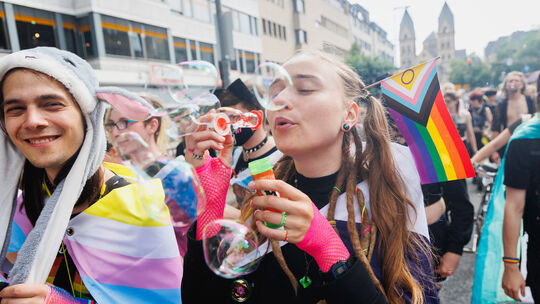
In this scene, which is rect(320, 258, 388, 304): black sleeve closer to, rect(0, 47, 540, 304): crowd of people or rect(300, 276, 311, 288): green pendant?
rect(0, 47, 540, 304): crowd of people

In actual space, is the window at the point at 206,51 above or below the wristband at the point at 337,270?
above

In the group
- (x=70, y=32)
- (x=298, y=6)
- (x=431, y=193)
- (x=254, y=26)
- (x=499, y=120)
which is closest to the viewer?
(x=431, y=193)

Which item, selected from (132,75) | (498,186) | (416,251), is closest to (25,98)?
(416,251)

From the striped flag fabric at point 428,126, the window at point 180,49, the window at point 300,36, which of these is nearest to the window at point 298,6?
the window at point 300,36

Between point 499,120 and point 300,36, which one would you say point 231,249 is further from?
point 300,36

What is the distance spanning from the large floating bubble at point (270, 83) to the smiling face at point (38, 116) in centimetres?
94

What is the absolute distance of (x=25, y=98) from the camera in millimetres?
1685

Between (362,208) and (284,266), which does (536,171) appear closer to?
(362,208)

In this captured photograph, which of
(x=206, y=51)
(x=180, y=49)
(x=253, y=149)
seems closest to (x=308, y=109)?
(x=253, y=149)

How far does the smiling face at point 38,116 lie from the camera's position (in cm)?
168

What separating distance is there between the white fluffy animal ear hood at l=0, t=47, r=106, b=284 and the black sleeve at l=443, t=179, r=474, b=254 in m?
2.53

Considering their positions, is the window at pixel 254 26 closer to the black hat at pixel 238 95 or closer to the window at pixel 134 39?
the window at pixel 134 39

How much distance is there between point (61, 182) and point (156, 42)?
20625mm

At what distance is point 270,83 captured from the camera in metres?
1.68
